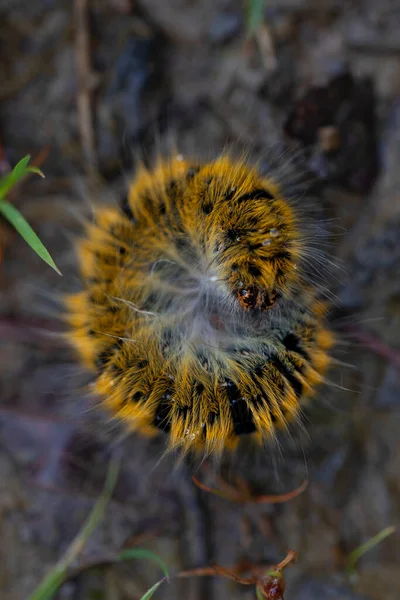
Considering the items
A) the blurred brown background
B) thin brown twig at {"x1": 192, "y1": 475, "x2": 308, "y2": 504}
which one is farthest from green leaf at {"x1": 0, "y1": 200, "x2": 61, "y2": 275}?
thin brown twig at {"x1": 192, "y1": 475, "x2": 308, "y2": 504}

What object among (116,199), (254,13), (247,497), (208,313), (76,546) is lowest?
(76,546)

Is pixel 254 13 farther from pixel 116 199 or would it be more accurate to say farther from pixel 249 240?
pixel 249 240

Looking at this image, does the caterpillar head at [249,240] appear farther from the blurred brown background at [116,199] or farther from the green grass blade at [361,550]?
the green grass blade at [361,550]

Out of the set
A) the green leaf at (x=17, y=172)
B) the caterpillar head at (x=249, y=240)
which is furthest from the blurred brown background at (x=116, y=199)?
the caterpillar head at (x=249, y=240)

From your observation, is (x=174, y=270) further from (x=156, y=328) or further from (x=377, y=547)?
(x=377, y=547)

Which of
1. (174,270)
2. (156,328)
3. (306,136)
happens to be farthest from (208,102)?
(156,328)

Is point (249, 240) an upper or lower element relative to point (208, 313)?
upper

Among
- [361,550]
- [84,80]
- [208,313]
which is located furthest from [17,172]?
[361,550]
